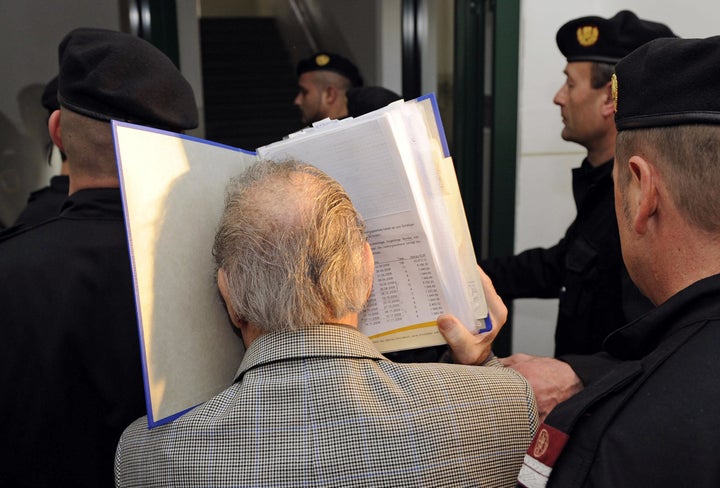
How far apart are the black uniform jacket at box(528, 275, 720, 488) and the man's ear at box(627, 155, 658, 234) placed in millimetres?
121

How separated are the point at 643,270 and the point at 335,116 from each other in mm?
2534

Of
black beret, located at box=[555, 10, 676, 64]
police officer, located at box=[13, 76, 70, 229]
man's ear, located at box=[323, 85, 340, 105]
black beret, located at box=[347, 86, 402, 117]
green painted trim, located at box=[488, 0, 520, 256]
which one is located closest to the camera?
black beret, located at box=[555, 10, 676, 64]

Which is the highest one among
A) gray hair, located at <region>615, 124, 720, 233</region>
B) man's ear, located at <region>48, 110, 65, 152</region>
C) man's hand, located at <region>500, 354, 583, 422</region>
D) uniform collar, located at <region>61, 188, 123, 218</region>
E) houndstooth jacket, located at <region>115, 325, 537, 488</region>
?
man's ear, located at <region>48, 110, 65, 152</region>

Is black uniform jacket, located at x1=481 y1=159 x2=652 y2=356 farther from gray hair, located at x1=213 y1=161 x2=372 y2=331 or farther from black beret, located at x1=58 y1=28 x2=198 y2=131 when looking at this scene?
black beret, located at x1=58 y1=28 x2=198 y2=131

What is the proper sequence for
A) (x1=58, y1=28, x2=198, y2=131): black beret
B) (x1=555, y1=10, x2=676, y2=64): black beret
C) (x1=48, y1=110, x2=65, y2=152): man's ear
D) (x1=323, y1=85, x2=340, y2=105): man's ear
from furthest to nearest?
(x1=323, y1=85, x2=340, y2=105): man's ear → (x1=555, y1=10, x2=676, y2=64): black beret → (x1=48, y1=110, x2=65, y2=152): man's ear → (x1=58, y1=28, x2=198, y2=131): black beret

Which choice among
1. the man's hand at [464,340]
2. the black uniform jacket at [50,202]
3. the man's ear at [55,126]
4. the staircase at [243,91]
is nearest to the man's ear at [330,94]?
the staircase at [243,91]

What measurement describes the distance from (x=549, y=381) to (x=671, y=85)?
67cm

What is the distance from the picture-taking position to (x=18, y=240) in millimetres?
1199

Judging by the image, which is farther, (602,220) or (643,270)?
(602,220)

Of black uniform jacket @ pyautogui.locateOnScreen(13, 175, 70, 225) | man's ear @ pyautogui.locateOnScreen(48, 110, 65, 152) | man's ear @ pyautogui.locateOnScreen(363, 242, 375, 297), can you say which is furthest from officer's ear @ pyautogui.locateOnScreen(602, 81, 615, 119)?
black uniform jacket @ pyautogui.locateOnScreen(13, 175, 70, 225)

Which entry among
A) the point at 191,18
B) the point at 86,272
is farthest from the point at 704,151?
the point at 191,18

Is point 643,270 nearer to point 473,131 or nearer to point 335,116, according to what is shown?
point 473,131

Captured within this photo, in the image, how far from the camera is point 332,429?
2.84 feet

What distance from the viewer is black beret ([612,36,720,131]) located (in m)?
0.83
